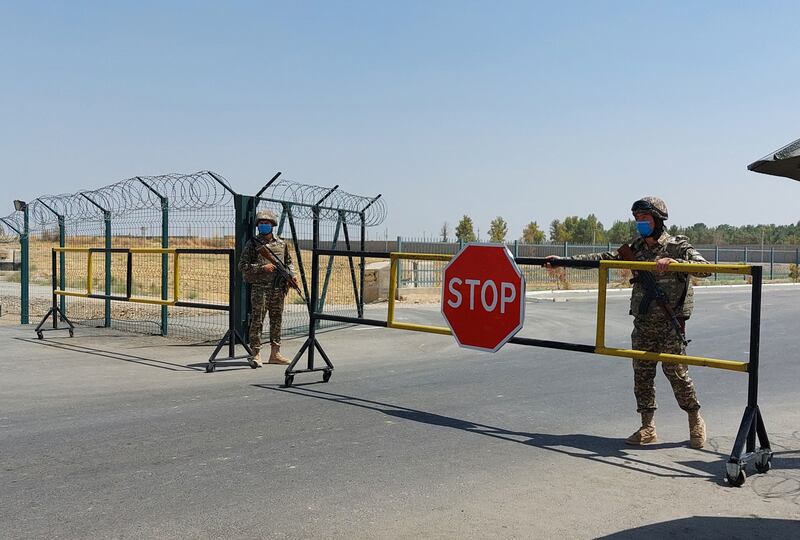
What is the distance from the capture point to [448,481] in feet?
16.8

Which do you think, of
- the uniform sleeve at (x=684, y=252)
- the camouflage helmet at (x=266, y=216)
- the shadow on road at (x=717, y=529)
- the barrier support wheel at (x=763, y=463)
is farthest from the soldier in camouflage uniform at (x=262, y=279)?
the shadow on road at (x=717, y=529)

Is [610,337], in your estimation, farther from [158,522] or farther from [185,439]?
[158,522]

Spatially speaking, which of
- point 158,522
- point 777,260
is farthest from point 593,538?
point 777,260

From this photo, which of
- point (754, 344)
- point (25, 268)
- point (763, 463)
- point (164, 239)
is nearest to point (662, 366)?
point (754, 344)

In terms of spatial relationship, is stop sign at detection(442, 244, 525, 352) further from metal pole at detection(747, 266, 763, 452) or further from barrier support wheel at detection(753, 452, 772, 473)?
barrier support wheel at detection(753, 452, 772, 473)

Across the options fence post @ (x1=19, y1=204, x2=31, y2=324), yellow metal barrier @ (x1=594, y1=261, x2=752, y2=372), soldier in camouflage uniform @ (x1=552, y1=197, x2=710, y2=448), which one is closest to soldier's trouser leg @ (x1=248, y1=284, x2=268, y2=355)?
yellow metal barrier @ (x1=594, y1=261, x2=752, y2=372)

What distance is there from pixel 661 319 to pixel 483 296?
163cm

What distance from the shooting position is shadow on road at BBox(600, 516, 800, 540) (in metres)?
4.20

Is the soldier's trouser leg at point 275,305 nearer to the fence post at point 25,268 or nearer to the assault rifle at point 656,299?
the assault rifle at point 656,299

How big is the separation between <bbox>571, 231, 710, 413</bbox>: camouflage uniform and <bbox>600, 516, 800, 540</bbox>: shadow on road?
5.57 ft

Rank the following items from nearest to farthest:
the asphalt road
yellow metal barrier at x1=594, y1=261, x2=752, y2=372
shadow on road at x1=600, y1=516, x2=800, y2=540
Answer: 1. shadow on road at x1=600, y1=516, x2=800, y2=540
2. the asphalt road
3. yellow metal barrier at x1=594, y1=261, x2=752, y2=372

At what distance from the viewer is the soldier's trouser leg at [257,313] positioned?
10.1m

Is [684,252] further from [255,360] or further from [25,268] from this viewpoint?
[25,268]

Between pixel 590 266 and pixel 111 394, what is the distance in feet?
16.8
